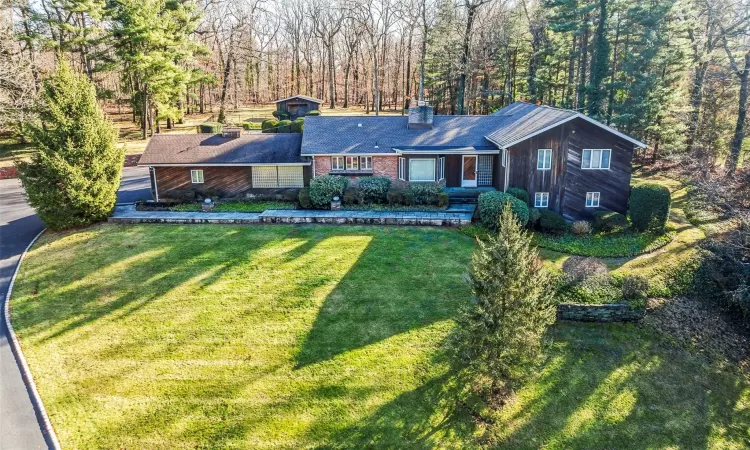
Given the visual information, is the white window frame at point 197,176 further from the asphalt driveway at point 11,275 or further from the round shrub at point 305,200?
the round shrub at point 305,200

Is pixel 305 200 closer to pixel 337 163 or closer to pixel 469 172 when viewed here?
pixel 337 163

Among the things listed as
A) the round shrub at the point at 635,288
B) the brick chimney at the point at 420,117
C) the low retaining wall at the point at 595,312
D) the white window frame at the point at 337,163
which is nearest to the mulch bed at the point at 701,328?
the round shrub at the point at 635,288

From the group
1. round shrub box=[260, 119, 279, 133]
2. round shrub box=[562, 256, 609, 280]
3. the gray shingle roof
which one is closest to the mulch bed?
round shrub box=[562, 256, 609, 280]

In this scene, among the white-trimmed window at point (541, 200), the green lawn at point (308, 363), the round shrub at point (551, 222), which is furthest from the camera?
the white-trimmed window at point (541, 200)

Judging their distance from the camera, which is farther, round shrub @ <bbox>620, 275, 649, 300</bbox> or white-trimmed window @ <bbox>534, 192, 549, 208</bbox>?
white-trimmed window @ <bbox>534, 192, 549, 208</bbox>

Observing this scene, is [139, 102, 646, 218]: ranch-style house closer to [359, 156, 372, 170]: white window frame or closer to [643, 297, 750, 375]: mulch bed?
[359, 156, 372, 170]: white window frame

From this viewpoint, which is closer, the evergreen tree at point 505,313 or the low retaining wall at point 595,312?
the evergreen tree at point 505,313
